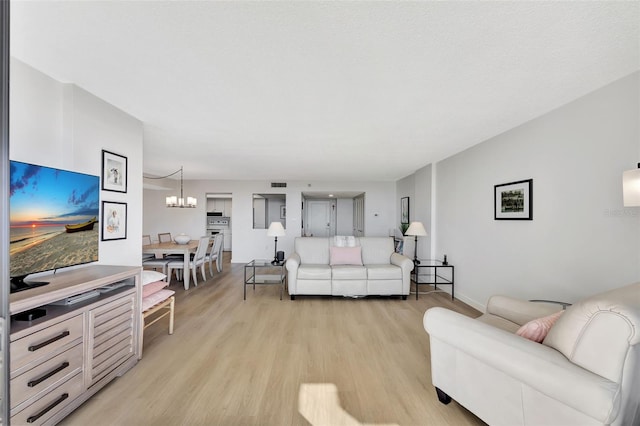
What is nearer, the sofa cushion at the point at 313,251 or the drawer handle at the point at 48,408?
the drawer handle at the point at 48,408

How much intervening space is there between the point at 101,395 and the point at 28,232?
48.8 inches

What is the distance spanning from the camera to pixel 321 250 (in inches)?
181

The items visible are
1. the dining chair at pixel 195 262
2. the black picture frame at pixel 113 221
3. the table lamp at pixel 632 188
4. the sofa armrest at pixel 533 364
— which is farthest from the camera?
the dining chair at pixel 195 262

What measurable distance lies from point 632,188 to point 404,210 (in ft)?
17.0

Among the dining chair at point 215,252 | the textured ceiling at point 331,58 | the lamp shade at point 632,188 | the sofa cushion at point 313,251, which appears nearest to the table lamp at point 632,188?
the lamp shade at point 632,188

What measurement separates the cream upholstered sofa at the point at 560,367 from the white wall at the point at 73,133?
294 cm

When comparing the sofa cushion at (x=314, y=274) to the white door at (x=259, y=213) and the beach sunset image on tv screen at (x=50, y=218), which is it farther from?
the white door at (x=259, y=213)

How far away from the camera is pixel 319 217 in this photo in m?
10.4

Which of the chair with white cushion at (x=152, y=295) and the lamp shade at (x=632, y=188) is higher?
the lamp shade at (x=632, y=188)

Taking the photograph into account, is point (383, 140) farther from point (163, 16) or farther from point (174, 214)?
point (174, 214)

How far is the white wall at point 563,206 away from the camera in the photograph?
76.7 inches

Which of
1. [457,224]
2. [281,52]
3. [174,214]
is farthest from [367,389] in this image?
[174,214]

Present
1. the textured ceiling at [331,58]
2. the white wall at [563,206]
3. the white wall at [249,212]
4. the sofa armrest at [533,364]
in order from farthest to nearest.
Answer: the white wall at [249,212]
the white wall at [563,206]
the textured ceiling at [331,58]
the sofa armrest at [533,364]

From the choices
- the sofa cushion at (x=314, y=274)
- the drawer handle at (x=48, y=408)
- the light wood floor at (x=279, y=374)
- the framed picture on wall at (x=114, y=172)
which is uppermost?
the framed picture on wall at (x=114, y=172)
